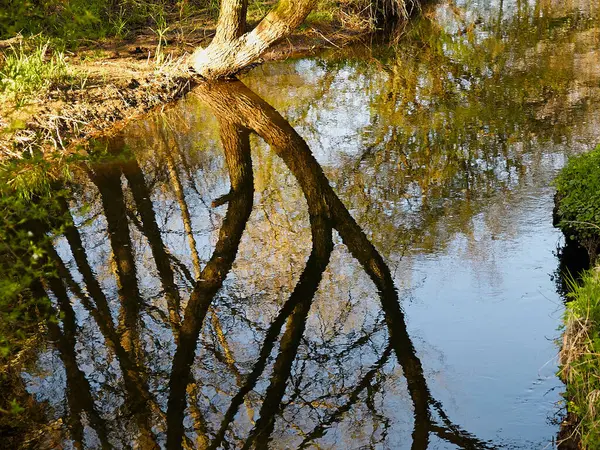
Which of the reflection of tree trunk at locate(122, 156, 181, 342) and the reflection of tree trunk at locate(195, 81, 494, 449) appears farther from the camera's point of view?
the reflection of tree trunk at locate(122, 156, 181, 342)

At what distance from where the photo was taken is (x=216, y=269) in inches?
311

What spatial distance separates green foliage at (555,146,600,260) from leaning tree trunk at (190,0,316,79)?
7197 millimetres

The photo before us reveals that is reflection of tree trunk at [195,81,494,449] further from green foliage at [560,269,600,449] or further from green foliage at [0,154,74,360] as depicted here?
green foliage at [0,154,74,360]

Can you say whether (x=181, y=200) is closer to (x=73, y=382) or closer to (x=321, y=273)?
(x=321, y=273)

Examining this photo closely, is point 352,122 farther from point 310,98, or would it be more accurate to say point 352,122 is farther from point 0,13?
point 0,13

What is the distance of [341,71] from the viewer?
15195mm

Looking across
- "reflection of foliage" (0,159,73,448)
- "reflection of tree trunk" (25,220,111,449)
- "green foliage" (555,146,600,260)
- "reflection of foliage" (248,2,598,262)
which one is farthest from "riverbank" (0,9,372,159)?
"green foliage" (555,146,600,260)

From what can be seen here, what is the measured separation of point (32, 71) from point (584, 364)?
9297 millimetres

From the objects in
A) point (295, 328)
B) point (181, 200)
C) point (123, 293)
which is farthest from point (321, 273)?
point (181, 200)

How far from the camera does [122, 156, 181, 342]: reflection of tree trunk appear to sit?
24.1 feet

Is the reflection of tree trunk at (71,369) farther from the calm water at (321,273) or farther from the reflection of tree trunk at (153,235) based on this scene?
the reflection of tree trunk at (153,235)

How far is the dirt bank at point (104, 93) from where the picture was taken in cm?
1085

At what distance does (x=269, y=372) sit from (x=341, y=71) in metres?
9.91

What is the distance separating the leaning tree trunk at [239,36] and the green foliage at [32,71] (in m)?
2.68
